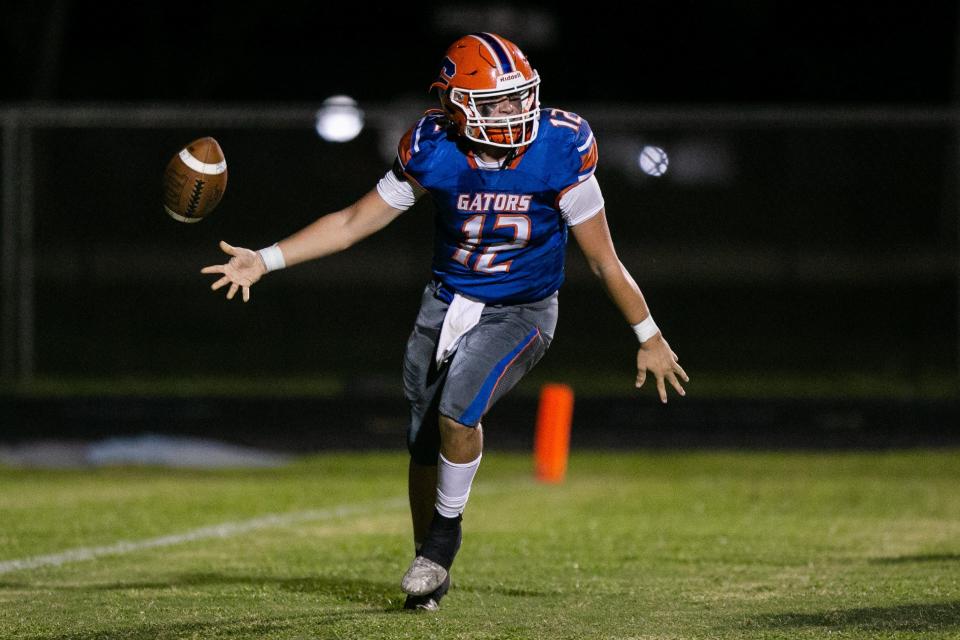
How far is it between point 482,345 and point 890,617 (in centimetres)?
172

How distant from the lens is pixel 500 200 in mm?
5590

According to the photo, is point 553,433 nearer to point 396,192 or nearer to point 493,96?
point 396,192

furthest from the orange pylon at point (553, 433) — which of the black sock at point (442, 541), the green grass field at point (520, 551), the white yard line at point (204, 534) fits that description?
the black sock at point (442, 541)

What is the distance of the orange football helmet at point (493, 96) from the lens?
5.46 meters

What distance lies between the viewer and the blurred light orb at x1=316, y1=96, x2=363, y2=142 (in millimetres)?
13755

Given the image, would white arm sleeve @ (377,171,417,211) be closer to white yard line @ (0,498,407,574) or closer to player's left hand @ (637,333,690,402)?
player's left hand @ (637,333,690,402)

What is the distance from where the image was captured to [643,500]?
9.33 m

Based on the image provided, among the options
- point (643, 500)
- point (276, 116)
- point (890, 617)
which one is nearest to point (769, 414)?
point (643, 500)

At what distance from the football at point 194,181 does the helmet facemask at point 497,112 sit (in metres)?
1.01

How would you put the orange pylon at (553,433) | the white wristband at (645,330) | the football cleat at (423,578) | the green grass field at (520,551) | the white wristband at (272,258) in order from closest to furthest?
the green grass field at (520,551)
the football cleat at (423,578)
the white wristband at (272,258)
the white wristband at (645,330)
the orange pylon at (553,433)

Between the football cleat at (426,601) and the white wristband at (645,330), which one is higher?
the white wristband at (645,330)

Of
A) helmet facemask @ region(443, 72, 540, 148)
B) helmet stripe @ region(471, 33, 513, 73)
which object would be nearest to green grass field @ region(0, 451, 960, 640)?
helmet facemask @ region(443, 72, 540, 148)

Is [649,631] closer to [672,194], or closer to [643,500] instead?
[643,500]

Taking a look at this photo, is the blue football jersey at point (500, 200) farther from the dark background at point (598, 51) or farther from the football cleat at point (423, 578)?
the dark background at point (598, 51)
